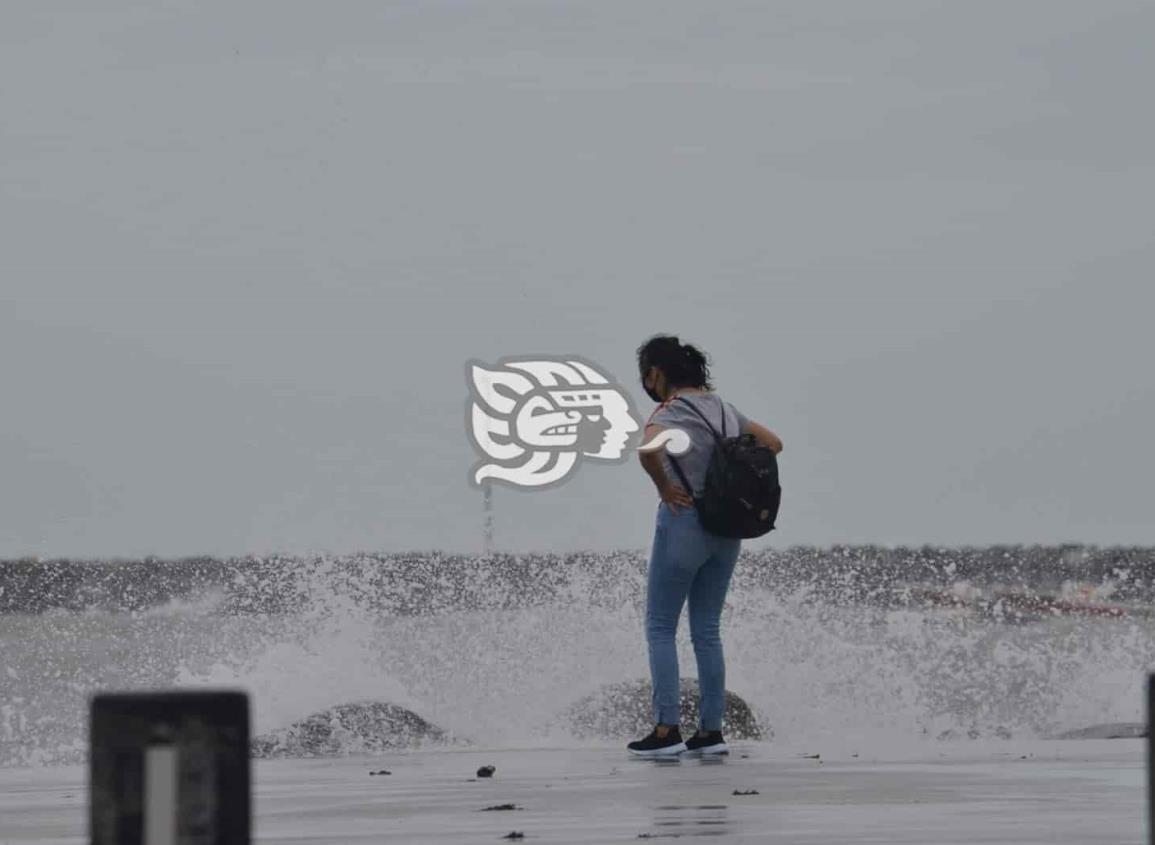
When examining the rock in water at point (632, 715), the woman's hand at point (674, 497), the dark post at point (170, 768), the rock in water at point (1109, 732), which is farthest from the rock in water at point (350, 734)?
the dark post at point (170, 768)

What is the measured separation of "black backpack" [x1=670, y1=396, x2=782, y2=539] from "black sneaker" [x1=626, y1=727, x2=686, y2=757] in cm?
88

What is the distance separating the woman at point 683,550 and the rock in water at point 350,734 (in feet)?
6.68

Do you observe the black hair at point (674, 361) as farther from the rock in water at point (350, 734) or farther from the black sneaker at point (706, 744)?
the rock in water at point (350, 734)

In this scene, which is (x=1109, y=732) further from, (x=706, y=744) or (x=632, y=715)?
(x=706, y=744)

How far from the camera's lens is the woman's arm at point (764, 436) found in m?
9.85

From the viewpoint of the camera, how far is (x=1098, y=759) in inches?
379

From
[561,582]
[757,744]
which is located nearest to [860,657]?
[561,582]

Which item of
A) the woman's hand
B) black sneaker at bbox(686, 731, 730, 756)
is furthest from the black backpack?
black sneaker at bbox(686, 731, 730, 756)

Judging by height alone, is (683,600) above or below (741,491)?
below

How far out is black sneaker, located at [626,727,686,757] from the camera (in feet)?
32.4

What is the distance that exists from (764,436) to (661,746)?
4.34 feet

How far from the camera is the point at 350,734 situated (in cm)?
1166

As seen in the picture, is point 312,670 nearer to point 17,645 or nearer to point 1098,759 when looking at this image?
point 1098,759

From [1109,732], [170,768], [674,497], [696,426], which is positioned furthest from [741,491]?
[170,768]
